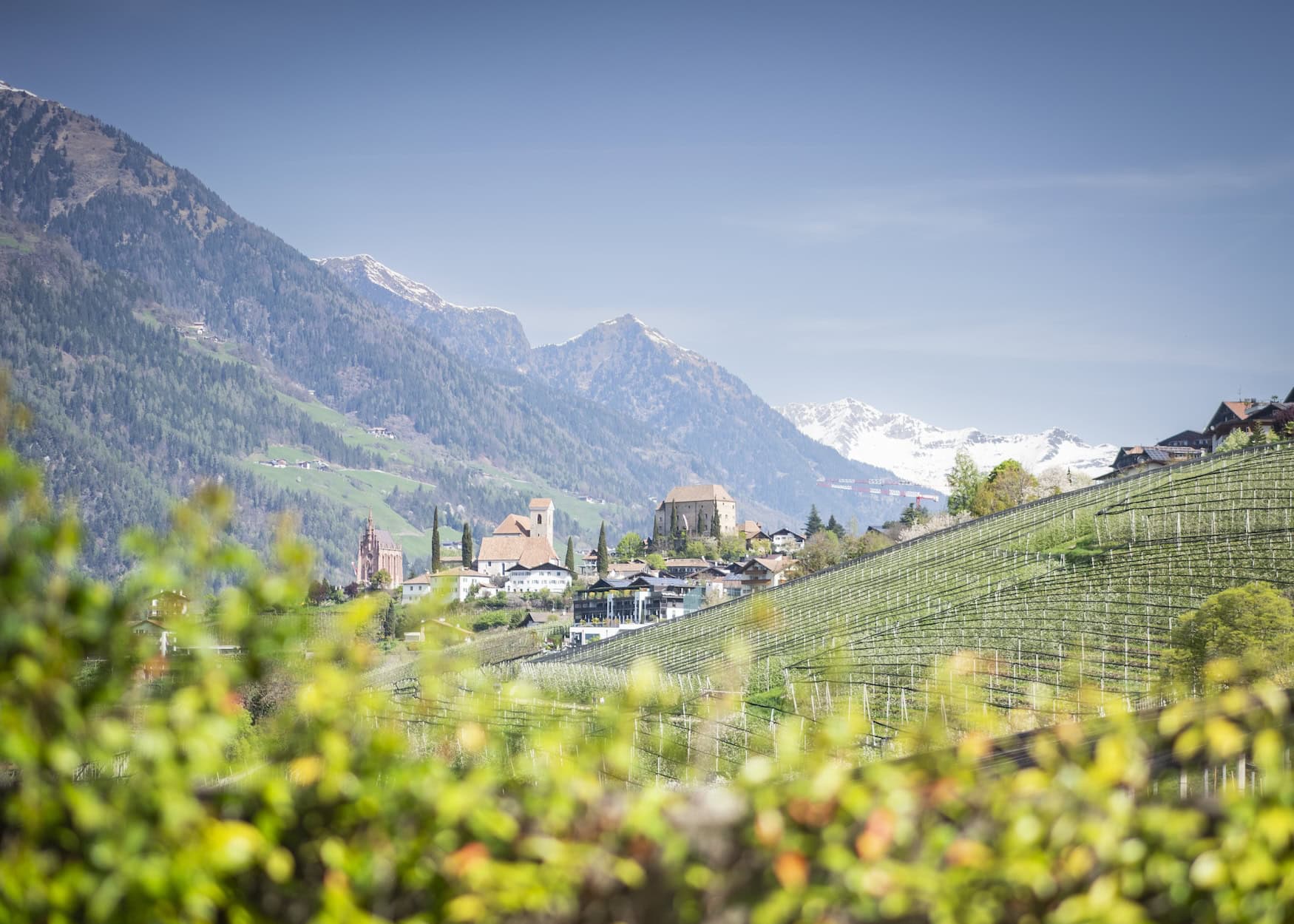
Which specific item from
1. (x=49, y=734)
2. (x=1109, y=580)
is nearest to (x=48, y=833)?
(x=49, y=734)

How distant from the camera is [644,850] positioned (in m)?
1.99

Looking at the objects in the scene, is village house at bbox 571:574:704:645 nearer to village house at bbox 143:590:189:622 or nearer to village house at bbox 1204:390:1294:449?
village house at bbox 1204:390:1294:449

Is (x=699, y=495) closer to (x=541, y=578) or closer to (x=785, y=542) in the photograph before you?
(x=785, y=542)

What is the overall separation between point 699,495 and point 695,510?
4.59 m

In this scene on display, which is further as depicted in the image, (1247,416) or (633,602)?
(633,602)

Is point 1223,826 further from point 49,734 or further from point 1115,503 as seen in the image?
point 1115,503

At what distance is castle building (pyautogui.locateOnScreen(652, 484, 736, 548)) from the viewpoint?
162250 mm

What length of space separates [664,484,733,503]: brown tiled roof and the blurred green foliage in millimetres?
174314

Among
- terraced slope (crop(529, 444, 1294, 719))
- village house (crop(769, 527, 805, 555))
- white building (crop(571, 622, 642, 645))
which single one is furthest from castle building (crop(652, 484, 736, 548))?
terraced slope (crop(529, 444, 1294, 719))

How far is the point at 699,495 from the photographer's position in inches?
7136

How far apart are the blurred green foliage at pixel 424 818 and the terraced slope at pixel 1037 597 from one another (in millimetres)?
16174

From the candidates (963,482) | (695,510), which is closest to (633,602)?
(963,482)


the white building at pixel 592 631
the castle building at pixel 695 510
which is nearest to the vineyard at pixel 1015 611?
the white building at pixel 592 631

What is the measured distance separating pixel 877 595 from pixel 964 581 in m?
3.78
